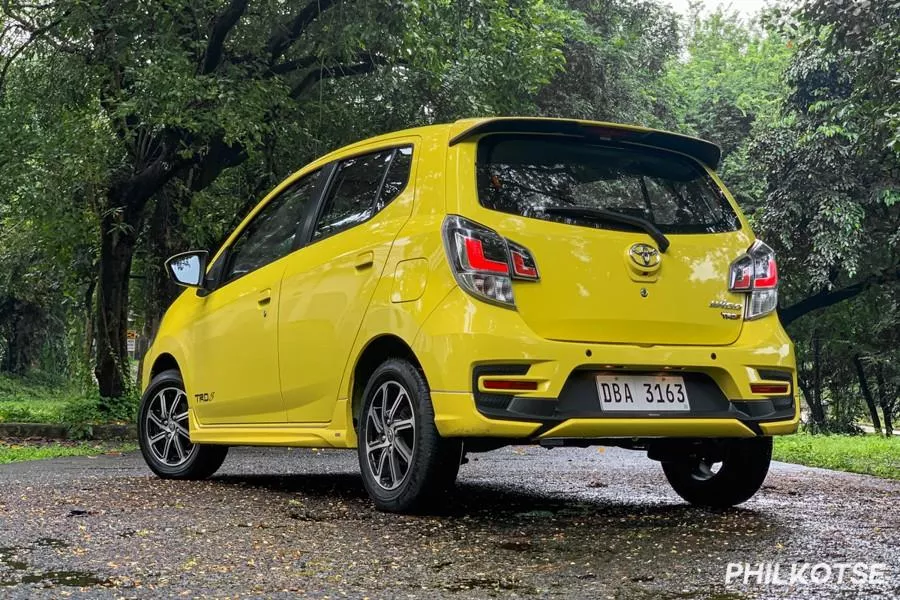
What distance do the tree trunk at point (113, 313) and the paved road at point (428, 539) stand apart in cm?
871

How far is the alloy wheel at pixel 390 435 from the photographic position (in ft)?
17.4

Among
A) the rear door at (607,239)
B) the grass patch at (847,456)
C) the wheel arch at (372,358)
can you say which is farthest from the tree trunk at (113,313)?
the rear door at (607,239)

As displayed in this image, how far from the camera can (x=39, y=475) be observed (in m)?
8.16

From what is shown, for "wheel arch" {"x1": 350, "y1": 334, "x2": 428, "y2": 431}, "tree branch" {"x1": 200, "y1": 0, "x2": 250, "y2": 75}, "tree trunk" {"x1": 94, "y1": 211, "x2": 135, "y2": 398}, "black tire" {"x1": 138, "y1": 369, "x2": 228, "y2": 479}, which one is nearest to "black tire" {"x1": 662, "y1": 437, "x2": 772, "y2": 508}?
"wheel arch" {"x1": 350, "y1": 334, "x2": 428, "y2": 431}

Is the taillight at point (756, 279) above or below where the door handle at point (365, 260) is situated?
below

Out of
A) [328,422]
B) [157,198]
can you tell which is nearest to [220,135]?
[157,198]

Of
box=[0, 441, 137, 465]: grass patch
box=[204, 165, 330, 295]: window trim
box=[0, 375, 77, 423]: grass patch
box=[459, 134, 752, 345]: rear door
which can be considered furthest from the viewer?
box=[0, 375, 77, 423]: grass patch

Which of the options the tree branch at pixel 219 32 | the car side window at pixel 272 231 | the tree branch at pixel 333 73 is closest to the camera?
the car side window at pixel 272 231

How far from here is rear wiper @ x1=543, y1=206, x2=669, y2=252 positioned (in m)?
5.22

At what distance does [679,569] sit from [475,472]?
428 centimetres

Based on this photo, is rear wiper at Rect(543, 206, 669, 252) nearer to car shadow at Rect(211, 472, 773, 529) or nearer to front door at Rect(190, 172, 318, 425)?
car shadow at Rect(211, 472, 773, 529)

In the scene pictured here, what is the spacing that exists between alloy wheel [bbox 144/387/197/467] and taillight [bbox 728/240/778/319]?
3707 mm

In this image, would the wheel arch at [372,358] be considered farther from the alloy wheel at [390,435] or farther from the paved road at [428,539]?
the paved road at [428,539]

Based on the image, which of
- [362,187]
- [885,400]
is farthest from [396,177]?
[885,400]
